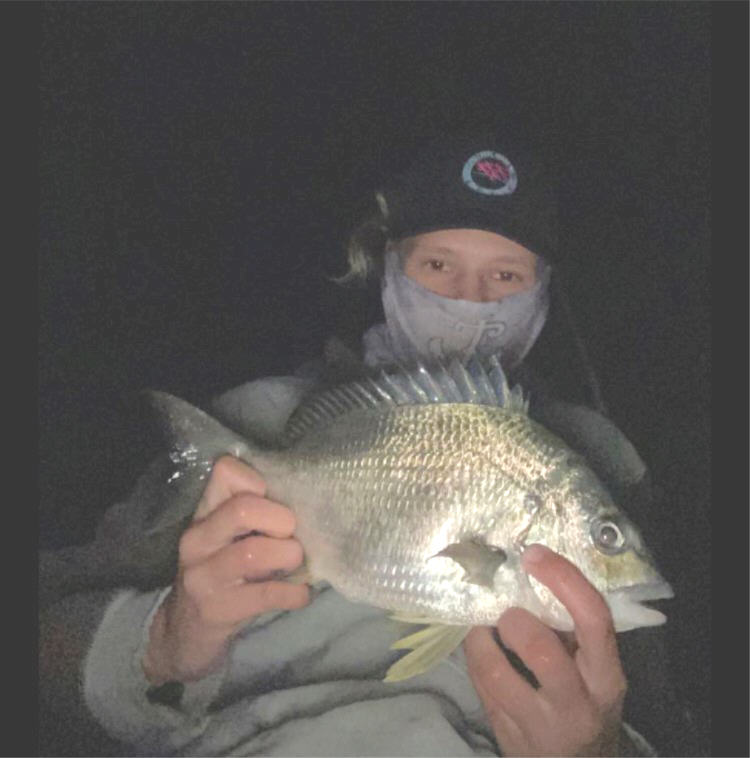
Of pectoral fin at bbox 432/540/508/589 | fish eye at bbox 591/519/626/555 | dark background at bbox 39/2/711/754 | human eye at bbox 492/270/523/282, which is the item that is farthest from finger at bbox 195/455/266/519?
dark background at bbox 39/2/711/754

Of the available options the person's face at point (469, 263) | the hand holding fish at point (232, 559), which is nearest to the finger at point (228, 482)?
the hand holding fish at point (232, 559)

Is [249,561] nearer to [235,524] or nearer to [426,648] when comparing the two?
[235,524]

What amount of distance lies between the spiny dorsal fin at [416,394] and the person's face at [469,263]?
17.7 inches

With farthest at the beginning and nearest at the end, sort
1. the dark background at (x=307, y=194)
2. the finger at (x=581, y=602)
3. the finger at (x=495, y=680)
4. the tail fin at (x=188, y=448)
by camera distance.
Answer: the dark background at (x=307, y=194) → the tail fin at (x=188, y=448) → the finger at (x=495, y=680) → the finger at (x=581, y=602)

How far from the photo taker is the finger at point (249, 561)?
978 millimetres

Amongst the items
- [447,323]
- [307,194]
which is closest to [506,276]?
[447,323]

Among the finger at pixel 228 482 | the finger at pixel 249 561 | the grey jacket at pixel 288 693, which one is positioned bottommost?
the grey jacket at pixel 288 693

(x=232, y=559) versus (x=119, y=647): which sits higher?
(x=232, y=559)

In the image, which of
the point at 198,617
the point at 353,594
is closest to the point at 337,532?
the point at 353,594

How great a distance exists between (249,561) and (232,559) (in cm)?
3

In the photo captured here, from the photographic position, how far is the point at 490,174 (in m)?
1.50

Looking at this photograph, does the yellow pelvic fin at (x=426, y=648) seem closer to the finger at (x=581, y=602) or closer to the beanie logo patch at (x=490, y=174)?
the finger at (x=581, y=602)

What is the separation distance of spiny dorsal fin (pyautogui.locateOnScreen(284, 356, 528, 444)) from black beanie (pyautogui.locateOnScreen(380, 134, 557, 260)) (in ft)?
1.72

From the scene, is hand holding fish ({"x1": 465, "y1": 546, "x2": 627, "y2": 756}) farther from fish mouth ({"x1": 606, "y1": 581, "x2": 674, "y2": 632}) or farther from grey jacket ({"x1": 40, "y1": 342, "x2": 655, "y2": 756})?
grey jacket ({"x1": 40, "y1": 342, "x2": 655, "y2": 756})
